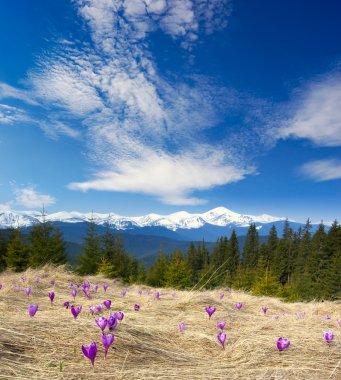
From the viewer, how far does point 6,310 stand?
4.05 m

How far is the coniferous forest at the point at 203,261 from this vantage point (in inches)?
906

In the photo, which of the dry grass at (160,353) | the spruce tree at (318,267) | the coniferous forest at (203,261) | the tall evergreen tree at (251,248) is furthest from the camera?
the tall evergreen tree at (251,248)

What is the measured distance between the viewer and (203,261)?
267ft

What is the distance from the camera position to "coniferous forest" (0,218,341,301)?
23.0 meters

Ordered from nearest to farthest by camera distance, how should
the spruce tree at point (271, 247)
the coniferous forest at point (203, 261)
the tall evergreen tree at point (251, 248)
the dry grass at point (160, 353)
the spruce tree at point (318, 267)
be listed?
1. the dry grass at point (160, 353)
2. the coniferous forest at point (203, 261)
3. the spruce tree at point (318, 267)
4. the spruce tree at point (271, 247)
5. the tall evergreen tree at point (251, 248)

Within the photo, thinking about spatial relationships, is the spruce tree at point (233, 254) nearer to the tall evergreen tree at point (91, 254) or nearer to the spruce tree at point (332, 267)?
the spruce tree at point (332, 267)

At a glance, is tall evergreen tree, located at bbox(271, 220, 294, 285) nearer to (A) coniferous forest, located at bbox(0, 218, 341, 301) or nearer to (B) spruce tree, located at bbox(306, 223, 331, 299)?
(A) coniferous forest, located at bbox(0, 218, 341, 301)

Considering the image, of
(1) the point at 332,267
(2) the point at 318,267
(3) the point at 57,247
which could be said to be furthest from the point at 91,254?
(2) the point at 318,267

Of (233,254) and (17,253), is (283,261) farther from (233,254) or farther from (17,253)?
(17,253)

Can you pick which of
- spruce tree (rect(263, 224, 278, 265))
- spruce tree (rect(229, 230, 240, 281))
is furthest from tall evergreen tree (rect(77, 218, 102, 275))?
spruce tree (rect(263, 224, 278, 265))

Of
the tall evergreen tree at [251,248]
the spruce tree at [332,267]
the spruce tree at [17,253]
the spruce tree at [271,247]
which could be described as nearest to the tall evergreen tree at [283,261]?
the spruce tree at [271,247]

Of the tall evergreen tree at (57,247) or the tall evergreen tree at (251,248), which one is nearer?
the tall evergreen tree at (57,247)

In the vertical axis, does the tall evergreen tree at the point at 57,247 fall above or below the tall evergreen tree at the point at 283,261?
above

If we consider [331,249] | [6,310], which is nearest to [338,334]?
[6,310]
